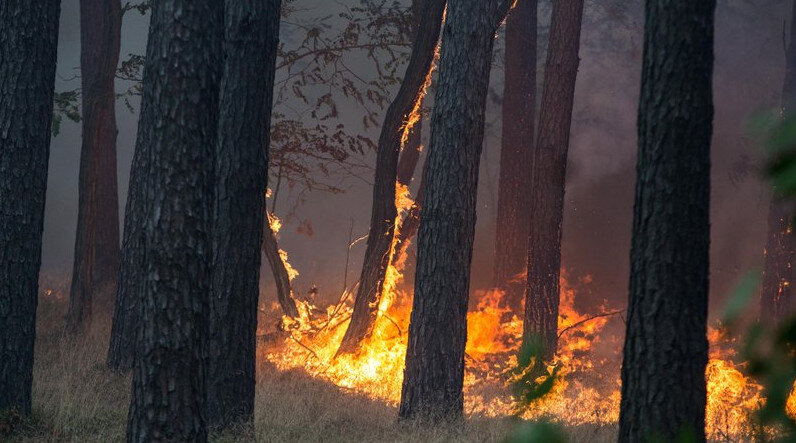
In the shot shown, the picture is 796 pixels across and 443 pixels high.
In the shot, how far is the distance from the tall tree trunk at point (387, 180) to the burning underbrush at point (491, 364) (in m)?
0.27

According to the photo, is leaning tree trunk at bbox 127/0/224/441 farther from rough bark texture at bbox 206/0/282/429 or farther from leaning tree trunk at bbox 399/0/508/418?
leaning tree trunk at bbox 399/0/508/418

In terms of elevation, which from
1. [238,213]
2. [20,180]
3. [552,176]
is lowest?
[238,213]

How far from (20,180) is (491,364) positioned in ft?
29.7

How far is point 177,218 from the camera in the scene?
19.1ft

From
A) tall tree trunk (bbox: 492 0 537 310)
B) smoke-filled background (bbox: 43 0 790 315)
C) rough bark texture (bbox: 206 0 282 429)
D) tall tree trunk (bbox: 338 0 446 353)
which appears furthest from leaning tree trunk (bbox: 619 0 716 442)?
smoke-filled background (bbox: 43 0 790 315)

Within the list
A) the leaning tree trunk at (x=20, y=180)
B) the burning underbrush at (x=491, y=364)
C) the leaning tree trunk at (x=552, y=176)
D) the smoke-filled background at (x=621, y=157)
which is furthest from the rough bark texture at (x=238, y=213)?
the smoke-filled background at (x=621, y=157)

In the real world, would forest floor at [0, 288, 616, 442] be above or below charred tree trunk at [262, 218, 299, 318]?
below

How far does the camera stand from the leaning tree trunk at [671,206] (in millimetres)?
4492

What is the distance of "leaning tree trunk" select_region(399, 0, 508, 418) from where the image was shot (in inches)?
351

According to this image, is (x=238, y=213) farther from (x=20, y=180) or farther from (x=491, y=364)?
(x=491, y=364)

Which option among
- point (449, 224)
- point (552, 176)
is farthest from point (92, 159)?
point (552, 176)

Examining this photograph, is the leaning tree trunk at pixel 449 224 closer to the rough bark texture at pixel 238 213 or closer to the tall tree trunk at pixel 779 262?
the rough bark texture at pixel 238 213

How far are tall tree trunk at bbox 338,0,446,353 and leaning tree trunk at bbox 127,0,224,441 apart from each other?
6.67 metres

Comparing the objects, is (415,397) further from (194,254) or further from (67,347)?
(67,347)
